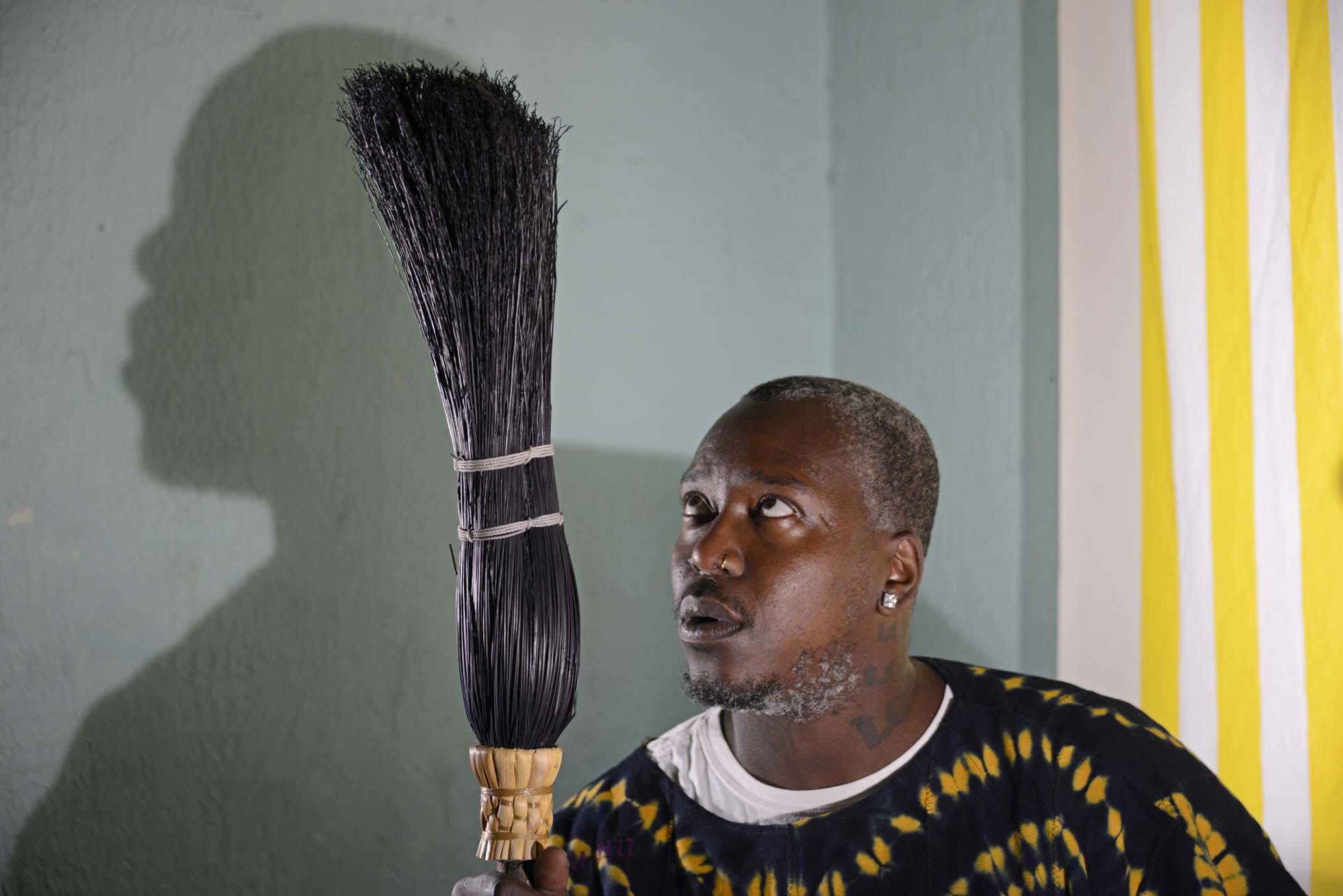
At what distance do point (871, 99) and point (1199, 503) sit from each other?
3.27 feet

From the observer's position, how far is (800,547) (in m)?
1.36

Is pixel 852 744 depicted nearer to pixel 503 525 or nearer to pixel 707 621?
pixel 707 621

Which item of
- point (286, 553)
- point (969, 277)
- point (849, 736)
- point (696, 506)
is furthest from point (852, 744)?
point (969, 277)

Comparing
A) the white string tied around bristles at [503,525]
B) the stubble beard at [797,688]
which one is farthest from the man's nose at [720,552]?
the white string tied around bristles at [503,525]

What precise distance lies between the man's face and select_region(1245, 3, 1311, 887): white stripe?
573 mm

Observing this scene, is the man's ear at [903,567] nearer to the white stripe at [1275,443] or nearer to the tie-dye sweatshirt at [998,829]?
the tie-dye sweatshirt at [998,829]

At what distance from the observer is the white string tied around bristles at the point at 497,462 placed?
1.16 m

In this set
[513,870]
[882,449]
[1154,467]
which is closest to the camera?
[513,870]

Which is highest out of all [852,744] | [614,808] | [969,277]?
[969,277]

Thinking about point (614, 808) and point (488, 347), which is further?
point (614, 808)

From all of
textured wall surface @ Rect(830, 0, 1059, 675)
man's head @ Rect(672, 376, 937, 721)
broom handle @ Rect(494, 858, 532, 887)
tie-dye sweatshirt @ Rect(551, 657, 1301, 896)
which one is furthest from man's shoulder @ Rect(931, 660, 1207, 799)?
broom handle @ Rect(494, 858, 532, 887)

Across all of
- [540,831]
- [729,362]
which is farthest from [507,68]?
[540,831]

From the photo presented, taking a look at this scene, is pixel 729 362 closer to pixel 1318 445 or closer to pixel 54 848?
pixel 1318 445

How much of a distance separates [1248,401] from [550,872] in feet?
3.74
